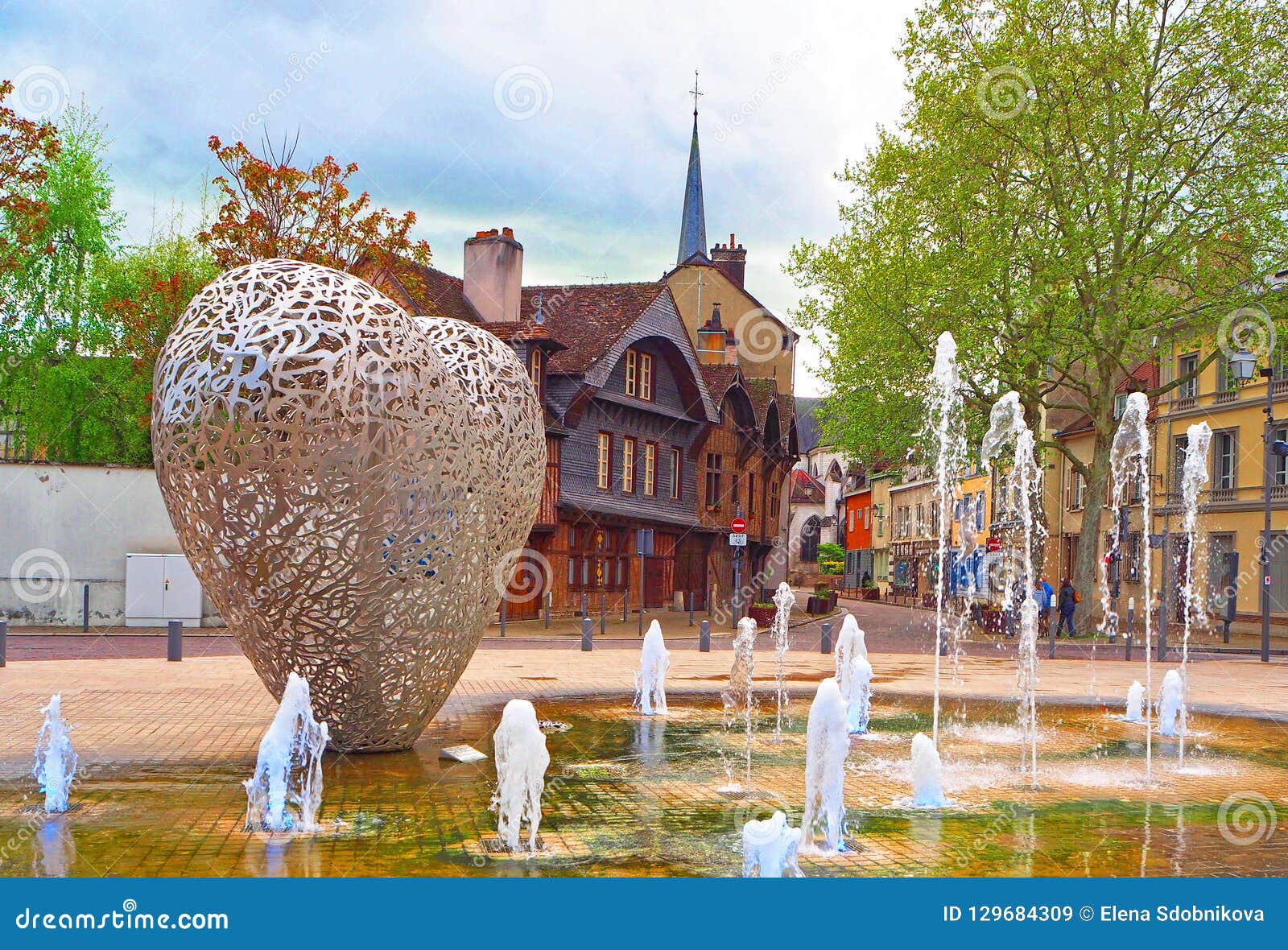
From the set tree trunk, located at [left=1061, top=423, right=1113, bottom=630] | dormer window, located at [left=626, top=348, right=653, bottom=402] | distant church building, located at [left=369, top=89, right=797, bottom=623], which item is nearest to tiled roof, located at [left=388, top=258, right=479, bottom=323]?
distant church building, located at [left=369, top=89, right=797, bottom=623]

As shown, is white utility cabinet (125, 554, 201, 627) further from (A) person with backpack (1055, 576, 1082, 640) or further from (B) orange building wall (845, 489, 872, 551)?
(B) orange building wall (845, 489, 872, 551)

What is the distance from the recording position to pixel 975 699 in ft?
53.8

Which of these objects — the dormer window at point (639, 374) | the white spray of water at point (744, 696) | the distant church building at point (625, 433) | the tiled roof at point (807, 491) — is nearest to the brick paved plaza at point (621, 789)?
the white spray of water at point (744, 696)

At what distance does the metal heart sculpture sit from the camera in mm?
8953

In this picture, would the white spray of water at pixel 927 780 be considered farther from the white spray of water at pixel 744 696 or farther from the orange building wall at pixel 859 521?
the orange building wall at pixel 859 521

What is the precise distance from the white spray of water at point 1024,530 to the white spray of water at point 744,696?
252 centimetres

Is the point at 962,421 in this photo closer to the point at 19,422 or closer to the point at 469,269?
the point at 469,269

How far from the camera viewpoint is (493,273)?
35.8 m

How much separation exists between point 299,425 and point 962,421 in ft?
84.2

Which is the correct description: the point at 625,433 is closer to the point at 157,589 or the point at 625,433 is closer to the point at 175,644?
the point at 157,589

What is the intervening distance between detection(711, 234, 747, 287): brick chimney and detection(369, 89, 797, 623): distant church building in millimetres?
12244

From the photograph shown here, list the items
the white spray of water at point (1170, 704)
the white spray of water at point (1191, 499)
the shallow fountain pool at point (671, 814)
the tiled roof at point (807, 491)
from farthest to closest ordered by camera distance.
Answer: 1. the tiled roof at point (807, 491)
2. the white spray of water at point (1191, 499)
3. the white spray of water at point (1170, 704)
4. the shallow fountain pool at point (671, 814)

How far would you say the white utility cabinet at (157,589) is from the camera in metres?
26.6

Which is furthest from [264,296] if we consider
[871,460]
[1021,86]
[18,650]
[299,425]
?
[871,460]
